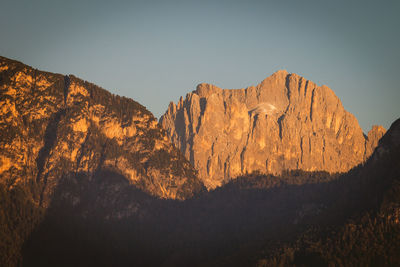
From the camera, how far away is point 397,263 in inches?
7840
